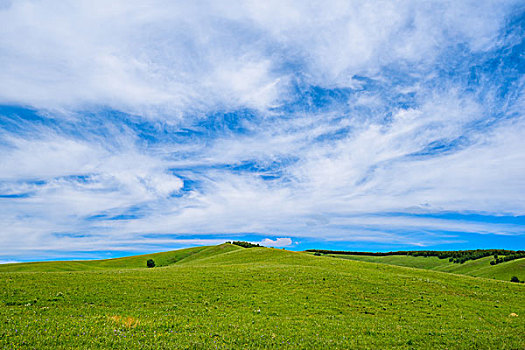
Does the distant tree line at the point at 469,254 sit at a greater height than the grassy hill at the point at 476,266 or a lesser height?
greater

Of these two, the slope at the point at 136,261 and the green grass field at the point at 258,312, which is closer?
the green grass field at the point at 258,312

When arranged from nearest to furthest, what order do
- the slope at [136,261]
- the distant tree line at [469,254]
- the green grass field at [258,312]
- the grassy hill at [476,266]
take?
1. the green grass field at [258,312]
2. the grassy hill at [476,266]
3. the slope at [136,261]
4. the distant tree line at [469,254]

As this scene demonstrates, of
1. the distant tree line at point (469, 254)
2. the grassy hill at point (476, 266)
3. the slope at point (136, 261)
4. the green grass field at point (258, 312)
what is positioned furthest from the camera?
the distant tree line at point (469, 254)

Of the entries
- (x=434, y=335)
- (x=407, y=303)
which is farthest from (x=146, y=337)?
(x=407, y=303)

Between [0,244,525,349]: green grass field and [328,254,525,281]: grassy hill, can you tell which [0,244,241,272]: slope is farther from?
[328,254,525,281]: grassy hill

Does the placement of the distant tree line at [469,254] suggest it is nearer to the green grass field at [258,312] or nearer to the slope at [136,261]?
the green grass field at [258,312]

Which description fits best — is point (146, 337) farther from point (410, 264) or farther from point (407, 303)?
point (410, 264)

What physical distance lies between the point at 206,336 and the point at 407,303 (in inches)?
772

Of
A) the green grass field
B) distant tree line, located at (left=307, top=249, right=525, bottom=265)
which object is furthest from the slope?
distant tree line, located at (left=307, top=249, right=525, bottom=265)

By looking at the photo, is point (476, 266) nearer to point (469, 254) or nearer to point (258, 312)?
point (469, 254)

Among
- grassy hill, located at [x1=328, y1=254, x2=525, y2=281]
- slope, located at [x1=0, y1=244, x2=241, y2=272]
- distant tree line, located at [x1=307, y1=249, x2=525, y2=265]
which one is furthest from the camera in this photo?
distant tree line, located at [x1=307, y1=249, x2=525, y2=265]

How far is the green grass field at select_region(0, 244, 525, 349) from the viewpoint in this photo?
1576cm

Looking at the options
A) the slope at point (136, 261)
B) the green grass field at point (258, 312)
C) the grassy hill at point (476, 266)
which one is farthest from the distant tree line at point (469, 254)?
the slope at point (136, 261)

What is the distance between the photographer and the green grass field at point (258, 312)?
15758 millimetres
